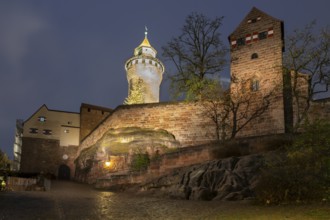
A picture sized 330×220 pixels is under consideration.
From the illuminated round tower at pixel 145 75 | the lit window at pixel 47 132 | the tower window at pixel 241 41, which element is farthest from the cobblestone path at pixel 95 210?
the lit window at pixel 47 132

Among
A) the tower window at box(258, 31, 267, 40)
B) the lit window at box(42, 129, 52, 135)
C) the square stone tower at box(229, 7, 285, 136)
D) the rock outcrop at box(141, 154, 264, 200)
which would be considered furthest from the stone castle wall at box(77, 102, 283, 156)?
the lit window at box(42, 129, 52, 135)

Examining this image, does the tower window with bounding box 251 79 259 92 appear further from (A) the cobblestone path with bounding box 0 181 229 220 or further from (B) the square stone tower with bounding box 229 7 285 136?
(A) the cobblestone path with bounding box 0 181 229 220

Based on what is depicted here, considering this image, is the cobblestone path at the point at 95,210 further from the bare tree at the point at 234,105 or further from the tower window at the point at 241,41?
the tower window at the point at 241,41

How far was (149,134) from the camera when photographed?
2675 centimetres

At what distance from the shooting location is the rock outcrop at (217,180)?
14.0 metres

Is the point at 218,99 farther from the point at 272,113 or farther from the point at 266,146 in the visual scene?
the point at 266,146

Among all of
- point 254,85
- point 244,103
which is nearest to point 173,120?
point 244,103

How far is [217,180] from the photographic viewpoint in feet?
49.1

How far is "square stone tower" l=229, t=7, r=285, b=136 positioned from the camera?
25.0m

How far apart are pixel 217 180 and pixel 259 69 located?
13614mm

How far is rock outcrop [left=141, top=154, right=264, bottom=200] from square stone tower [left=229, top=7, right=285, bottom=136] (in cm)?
980

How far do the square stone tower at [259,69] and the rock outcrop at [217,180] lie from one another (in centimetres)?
980

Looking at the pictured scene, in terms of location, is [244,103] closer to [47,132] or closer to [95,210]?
[95,210]

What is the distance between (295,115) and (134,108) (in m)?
11.6
